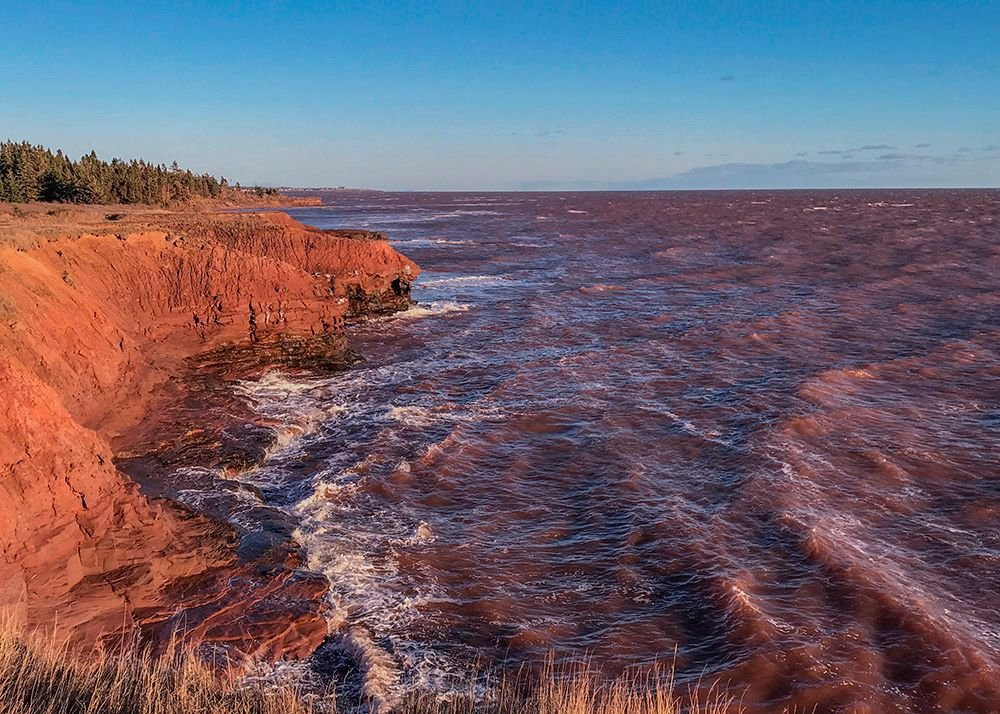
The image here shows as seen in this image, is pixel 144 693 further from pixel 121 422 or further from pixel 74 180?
pixel 74 180

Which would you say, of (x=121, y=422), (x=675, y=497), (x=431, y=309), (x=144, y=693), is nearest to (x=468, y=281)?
(x=431, y=309)

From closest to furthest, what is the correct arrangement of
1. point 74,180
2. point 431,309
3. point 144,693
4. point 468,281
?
point 144,693, point 431,309, point 468,281, point 74,180

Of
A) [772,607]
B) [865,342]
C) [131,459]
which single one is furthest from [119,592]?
[865,342]

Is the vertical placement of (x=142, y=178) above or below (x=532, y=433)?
above

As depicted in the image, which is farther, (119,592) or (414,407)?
(414,407)

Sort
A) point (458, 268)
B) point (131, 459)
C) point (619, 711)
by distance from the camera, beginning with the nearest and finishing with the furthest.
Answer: point (619, 711) → point (131, 459) → point (458, 268)

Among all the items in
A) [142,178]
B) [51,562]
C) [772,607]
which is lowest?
[772,607]

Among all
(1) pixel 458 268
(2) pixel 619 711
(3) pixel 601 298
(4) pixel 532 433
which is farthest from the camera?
(1) pixel 458 268

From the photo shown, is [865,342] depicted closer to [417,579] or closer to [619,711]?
[417,579]

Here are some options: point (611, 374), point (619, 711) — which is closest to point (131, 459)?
point (619, 711)
